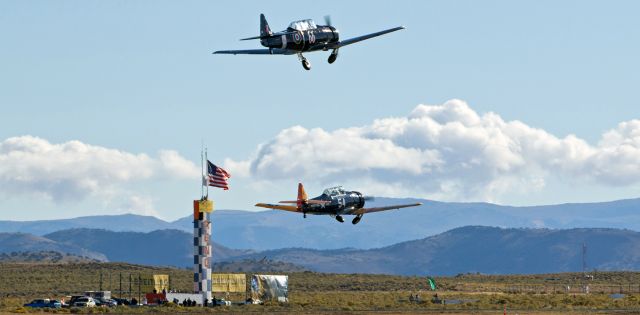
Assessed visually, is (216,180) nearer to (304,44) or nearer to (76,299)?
(76,299)

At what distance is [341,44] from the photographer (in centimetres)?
8612

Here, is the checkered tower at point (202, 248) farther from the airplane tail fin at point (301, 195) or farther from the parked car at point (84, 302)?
the airplane tail fin at point (301, 195)

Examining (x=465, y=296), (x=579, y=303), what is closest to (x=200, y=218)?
(x=579, y=303)

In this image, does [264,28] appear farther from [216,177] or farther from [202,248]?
[202,248]

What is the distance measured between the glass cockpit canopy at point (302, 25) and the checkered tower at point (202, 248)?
130 feet

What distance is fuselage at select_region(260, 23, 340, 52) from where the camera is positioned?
83500 mm

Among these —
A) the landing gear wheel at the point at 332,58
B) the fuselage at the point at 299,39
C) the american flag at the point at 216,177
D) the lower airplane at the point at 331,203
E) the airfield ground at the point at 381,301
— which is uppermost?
the fuselage at the point at 299,39

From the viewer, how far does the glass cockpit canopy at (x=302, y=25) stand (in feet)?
276

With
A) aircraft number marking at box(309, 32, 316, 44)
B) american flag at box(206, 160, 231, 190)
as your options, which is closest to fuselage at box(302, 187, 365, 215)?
aircraft number marking at box(309, 32, 316, 44)

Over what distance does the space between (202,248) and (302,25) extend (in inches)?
1618

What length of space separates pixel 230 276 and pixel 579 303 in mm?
35570

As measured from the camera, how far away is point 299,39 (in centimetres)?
8369

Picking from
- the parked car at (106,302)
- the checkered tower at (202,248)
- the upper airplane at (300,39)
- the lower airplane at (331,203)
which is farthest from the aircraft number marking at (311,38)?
the parked car at (106,302)

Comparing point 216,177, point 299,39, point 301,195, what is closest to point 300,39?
point 299,39
